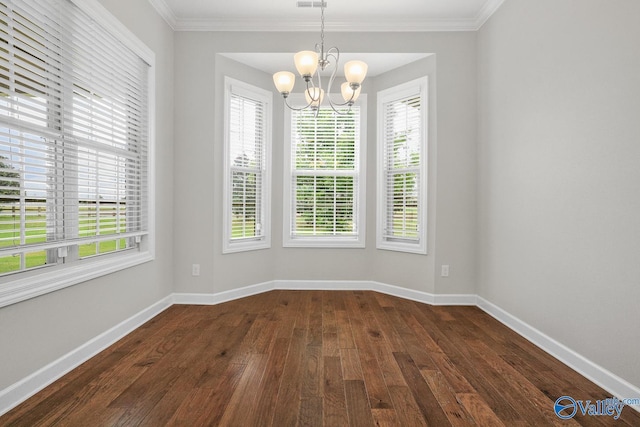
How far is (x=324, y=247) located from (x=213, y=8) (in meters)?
2.90

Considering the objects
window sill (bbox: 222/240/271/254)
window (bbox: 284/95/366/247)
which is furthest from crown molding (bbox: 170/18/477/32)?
window sill (bbox: 222/240/271/254)

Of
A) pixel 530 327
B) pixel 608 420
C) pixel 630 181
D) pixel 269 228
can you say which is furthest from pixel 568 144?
pixel 269 228

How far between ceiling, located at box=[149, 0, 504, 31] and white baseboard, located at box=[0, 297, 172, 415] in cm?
297

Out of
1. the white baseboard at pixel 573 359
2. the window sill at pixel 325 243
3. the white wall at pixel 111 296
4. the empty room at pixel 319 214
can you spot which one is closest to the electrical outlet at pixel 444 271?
the empty room at pixel 319 214

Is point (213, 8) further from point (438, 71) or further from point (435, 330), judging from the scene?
point (435, 330)

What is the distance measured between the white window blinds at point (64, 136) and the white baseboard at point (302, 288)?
0.64 metres

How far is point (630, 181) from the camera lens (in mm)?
1962

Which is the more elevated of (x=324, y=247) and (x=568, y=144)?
(x=568, y=144)

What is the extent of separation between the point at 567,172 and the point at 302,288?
9.93 feet

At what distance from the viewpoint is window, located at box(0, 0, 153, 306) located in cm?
192

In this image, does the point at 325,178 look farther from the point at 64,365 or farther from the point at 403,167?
the point at 64,365

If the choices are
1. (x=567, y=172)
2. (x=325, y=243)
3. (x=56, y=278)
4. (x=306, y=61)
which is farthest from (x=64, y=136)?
(x=567, y=172)

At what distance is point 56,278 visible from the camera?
85.3 inches

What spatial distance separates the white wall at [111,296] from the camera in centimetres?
192
